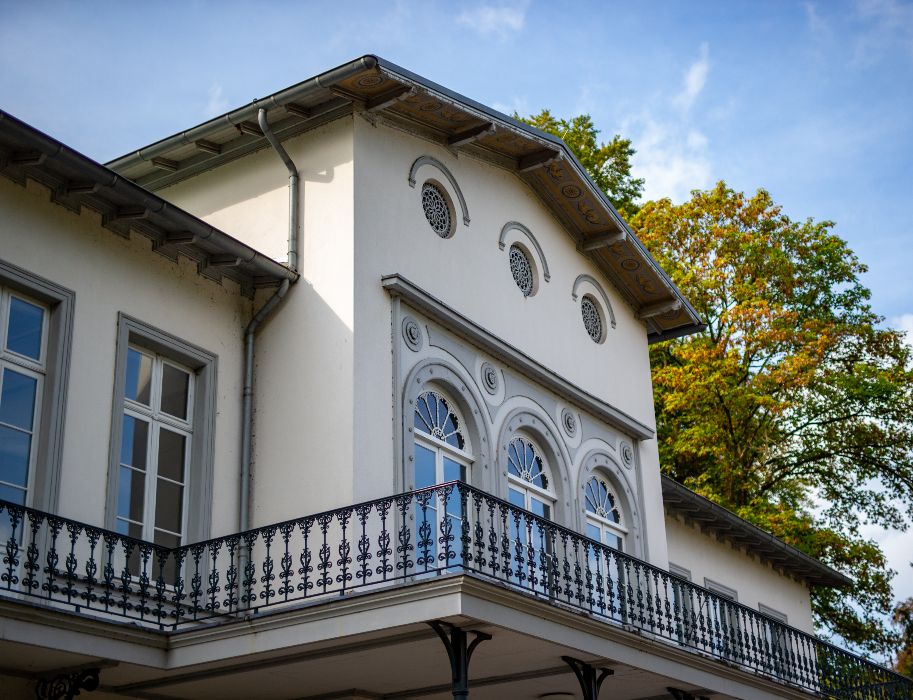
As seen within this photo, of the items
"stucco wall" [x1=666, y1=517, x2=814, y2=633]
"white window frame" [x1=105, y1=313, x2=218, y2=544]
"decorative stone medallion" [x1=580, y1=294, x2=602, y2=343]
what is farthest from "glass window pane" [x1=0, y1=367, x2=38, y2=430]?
"stucco wall" [x1=666, y1=517, x2=814, y2=633]

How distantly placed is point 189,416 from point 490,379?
12.7 ft

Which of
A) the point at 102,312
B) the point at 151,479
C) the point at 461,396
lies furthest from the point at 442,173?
the point at 151,479

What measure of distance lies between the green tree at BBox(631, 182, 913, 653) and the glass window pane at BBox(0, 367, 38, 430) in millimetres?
16620

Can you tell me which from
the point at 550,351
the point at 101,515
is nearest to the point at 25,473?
the point at 101,515

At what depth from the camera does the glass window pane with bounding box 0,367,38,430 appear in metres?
11.2

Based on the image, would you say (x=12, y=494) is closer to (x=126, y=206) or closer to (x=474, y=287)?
(x=126, y=206)

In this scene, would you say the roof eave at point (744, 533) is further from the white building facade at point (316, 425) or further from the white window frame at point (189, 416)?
the white window frame at point (189, 416)

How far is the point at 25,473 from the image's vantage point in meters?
11.1

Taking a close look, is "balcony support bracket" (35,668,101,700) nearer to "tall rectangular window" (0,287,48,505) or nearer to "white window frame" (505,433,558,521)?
"tall rectangular window" (0,287,48,505)

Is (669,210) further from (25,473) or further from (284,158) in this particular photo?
(25,473)

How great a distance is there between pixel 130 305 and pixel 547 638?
16.9 ft

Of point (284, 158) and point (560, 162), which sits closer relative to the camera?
point (284, 158)

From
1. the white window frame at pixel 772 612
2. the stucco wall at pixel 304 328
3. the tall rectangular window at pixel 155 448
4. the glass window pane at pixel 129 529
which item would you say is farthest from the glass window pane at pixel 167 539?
the white window frame at pixel 772 612

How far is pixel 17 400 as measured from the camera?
37.0 ft
